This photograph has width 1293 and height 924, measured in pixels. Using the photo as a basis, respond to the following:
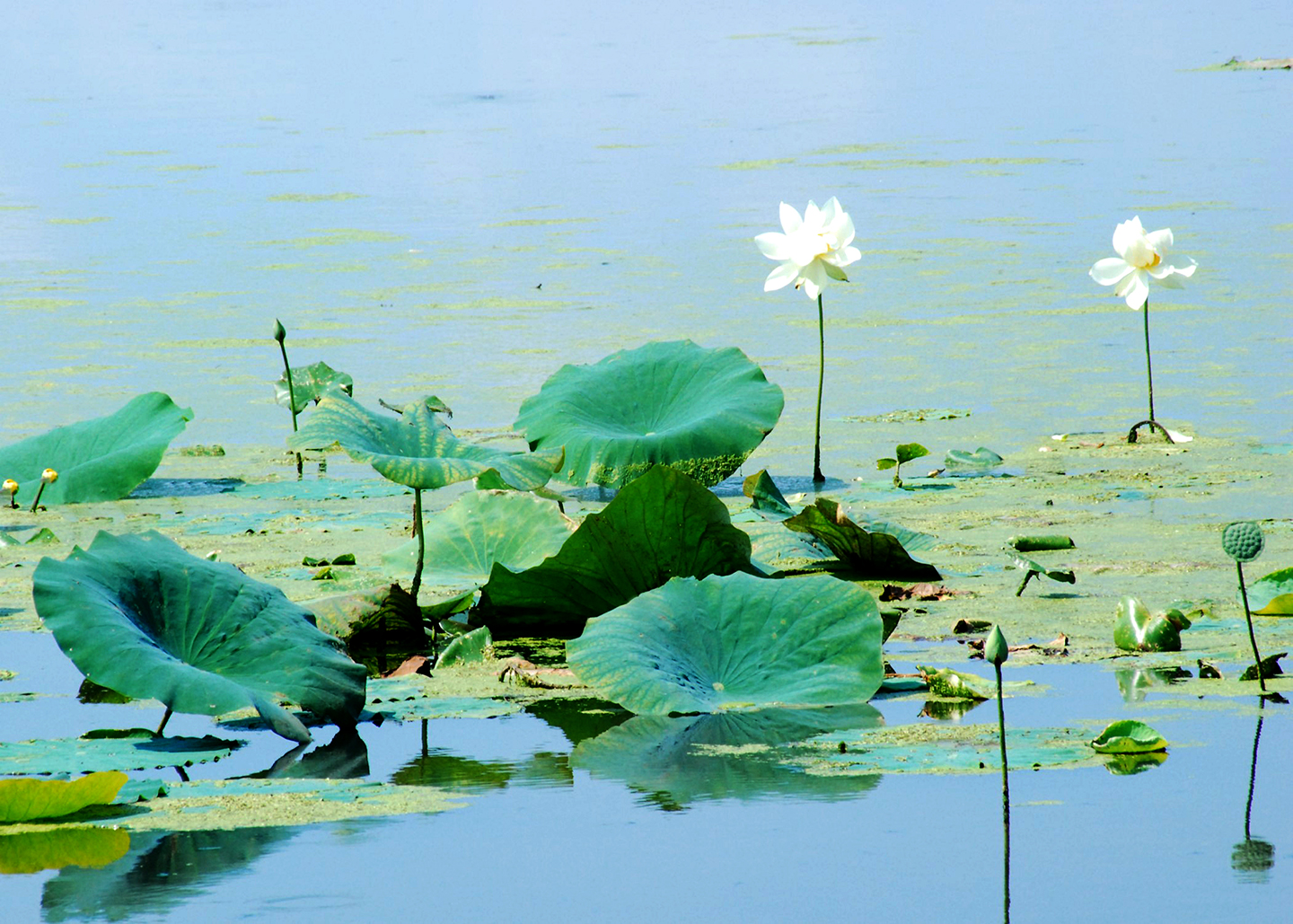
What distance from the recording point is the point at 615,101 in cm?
1809

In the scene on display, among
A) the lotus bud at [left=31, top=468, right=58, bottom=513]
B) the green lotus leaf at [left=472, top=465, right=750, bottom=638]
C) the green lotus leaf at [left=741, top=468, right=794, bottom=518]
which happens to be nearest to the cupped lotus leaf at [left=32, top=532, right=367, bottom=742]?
the green lotus leaf at [left=472, top=465, right=750, bottom=638]

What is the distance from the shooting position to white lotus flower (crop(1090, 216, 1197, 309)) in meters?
4.79

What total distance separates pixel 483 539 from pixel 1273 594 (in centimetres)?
144

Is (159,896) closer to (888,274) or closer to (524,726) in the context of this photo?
(524,726)

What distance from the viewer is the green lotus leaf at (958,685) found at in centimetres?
250

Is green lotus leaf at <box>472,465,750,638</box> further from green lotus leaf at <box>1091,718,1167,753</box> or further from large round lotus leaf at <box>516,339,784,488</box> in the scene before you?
large round lotus leaf at <box>516,339,784,488</box>

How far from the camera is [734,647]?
8.45 feet

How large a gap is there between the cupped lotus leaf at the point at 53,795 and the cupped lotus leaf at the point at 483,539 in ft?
3.74

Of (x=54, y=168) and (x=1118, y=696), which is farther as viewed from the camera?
(x=54, y=168)

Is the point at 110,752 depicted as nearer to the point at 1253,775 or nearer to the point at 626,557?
the point at 626,557

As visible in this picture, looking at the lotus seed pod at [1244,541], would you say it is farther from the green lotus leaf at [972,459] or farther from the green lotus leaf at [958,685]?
the green lotus leaf at [972,459]

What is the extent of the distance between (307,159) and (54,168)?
6.24 ft

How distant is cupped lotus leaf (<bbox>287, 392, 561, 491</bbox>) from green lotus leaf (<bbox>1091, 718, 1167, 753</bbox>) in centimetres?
115

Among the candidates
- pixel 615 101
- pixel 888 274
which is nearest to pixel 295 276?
pixel 888 274
